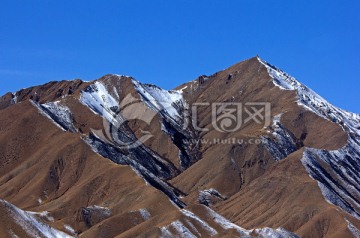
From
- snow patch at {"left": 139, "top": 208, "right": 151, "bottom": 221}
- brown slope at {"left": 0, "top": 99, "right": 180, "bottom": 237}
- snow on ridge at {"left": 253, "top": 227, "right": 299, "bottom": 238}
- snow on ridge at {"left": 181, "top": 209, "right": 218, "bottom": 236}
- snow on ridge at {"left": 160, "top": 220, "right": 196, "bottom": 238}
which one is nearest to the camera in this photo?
snow on ridge at {"left": 160, "top": 220, "right": 196, "bottom": 238}

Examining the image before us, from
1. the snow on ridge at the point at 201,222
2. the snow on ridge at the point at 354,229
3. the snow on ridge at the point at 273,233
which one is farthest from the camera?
the snow on ridge at the point at 354,229

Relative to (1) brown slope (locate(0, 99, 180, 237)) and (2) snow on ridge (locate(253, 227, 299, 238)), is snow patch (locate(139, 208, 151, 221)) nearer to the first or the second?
(1) brown slope (locate(0, 99, 180, 237))

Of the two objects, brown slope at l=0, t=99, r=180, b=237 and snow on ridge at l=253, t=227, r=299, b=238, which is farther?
brown slope at l=0, t=99, r=180, b=237

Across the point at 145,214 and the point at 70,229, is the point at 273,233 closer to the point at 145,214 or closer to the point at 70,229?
the point at 145,214

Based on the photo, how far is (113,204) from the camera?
163375mm

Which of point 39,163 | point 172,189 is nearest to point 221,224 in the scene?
point 172,189

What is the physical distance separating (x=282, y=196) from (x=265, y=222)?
11676 millimetres

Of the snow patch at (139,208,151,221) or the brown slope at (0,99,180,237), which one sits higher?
the brown slope at (0,99,180,237)

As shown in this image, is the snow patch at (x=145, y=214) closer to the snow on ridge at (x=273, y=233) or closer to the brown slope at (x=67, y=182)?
the brown slope at (x=67, y=182)

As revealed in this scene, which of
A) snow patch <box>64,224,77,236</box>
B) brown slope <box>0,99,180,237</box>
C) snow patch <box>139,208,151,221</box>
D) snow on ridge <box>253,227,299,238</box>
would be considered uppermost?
brown slope <box>0,99,180,237</box>

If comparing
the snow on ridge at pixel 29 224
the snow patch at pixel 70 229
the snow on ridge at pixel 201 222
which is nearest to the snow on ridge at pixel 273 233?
the snow on ridge at pixel 201 222

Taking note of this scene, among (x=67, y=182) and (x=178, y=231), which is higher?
(x=67, y=182)

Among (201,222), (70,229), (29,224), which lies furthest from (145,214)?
(29,224)

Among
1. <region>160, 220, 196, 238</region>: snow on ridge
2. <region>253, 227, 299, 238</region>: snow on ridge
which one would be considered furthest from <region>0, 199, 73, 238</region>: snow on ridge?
<region>253, 227, 299, 238</region>: snow on ridge
